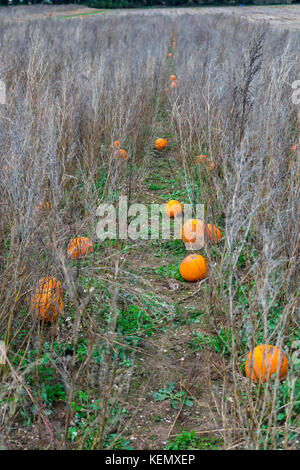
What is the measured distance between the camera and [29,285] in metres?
2.20

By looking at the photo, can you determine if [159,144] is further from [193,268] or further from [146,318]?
[146,318]

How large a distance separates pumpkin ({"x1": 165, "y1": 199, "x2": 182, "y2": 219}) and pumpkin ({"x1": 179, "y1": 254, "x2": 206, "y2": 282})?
87cm

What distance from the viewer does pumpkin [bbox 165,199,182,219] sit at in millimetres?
3746

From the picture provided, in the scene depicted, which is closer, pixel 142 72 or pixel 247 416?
pixel 247 416

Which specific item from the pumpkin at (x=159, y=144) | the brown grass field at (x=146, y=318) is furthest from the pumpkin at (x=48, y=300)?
the pumpkin at (x=159, y=144)

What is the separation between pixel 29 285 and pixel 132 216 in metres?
1.48

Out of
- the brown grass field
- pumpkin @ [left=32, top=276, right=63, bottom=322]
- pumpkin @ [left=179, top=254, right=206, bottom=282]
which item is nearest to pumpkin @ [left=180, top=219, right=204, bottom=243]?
the brown grass field

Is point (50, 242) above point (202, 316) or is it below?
above

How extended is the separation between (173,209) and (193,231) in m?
0.63

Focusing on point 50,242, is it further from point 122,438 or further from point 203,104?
point 203,104

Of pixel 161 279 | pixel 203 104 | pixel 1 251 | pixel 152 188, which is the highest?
pixel 203 104
